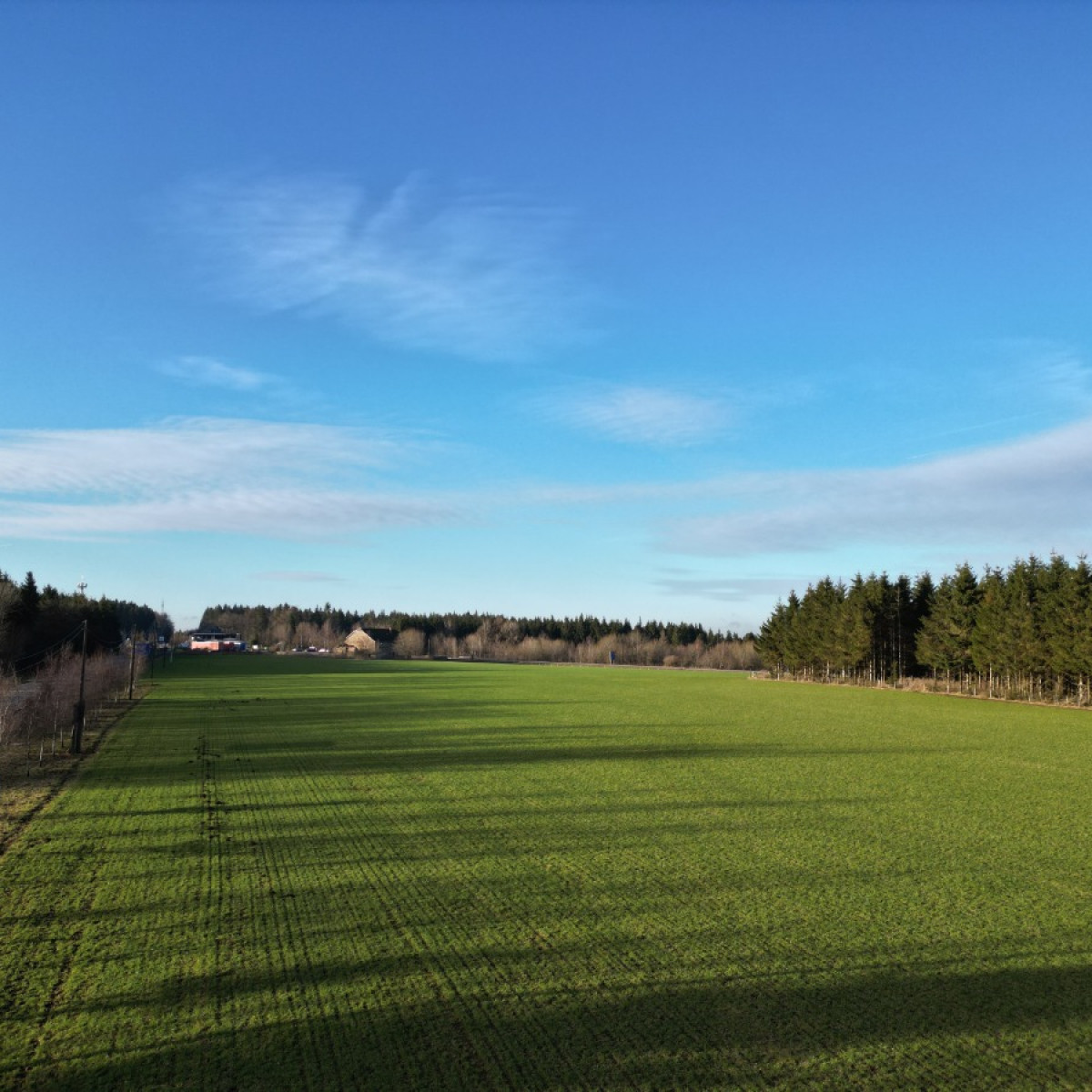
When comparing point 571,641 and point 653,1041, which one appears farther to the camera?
point 571,641

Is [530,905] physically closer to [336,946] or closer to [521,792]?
[336,946]

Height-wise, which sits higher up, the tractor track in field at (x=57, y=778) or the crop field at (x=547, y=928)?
the crop field at (x=547, y=928)

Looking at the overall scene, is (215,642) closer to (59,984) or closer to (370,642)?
(370,642)

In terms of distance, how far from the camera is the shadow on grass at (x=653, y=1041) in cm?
618

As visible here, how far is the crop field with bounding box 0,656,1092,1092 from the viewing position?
648 cm

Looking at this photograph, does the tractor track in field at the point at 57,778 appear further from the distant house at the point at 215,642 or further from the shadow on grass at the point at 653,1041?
the distant house at the point at 215,642

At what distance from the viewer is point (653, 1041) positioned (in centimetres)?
670

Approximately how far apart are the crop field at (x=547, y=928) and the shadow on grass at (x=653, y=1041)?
Answer: 26 millimetres

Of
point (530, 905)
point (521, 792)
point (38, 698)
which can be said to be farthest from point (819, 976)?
point (38, 698)

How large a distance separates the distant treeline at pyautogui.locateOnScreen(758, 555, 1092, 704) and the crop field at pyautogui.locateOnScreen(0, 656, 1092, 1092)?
2700 cm

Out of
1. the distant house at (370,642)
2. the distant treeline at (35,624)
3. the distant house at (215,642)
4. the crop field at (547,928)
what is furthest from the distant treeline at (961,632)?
the distant house at (215,642)

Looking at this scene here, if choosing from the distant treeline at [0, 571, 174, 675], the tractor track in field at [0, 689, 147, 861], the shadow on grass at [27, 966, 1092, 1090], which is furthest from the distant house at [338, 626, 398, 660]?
the shadow on grass at [27, 966, 1092, 1090]

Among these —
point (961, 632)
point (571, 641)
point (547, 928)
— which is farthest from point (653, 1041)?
point (571, 641)

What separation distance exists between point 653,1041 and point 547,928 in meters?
2.64
